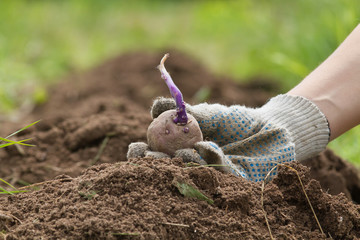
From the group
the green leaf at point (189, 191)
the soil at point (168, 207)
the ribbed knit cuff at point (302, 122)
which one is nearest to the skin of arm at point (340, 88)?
the ribbed knit cuff at point (302, 122)

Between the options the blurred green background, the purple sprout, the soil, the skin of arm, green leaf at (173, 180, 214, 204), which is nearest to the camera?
the soil

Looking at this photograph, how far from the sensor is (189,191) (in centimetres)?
172

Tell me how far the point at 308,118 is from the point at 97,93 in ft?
9.81

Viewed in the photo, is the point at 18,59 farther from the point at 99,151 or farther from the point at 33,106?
the point at 99,151

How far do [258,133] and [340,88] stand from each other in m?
0.48

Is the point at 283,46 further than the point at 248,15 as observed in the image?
No

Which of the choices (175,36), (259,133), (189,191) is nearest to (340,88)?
(259,133)

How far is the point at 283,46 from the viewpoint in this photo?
5.62 meters

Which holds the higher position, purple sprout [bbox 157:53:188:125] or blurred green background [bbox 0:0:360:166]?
blurred green background [bbox 0:0:360:166]

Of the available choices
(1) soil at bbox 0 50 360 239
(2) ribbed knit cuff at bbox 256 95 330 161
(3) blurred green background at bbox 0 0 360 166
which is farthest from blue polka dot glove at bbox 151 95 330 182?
(3) blurred green background at bbox 0 0 360 166

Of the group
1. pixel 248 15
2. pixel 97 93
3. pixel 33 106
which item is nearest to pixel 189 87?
pixel 97 93

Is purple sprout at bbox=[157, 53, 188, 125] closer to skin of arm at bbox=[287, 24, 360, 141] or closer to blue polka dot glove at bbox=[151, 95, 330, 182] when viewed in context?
blue polka dot glove at bbox=[151, 95, 330, 182]

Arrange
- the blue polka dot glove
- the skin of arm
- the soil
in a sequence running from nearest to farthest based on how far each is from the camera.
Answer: the soil
the blue polka dot glove
the skin of arm

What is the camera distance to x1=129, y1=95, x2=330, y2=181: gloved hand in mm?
2156
